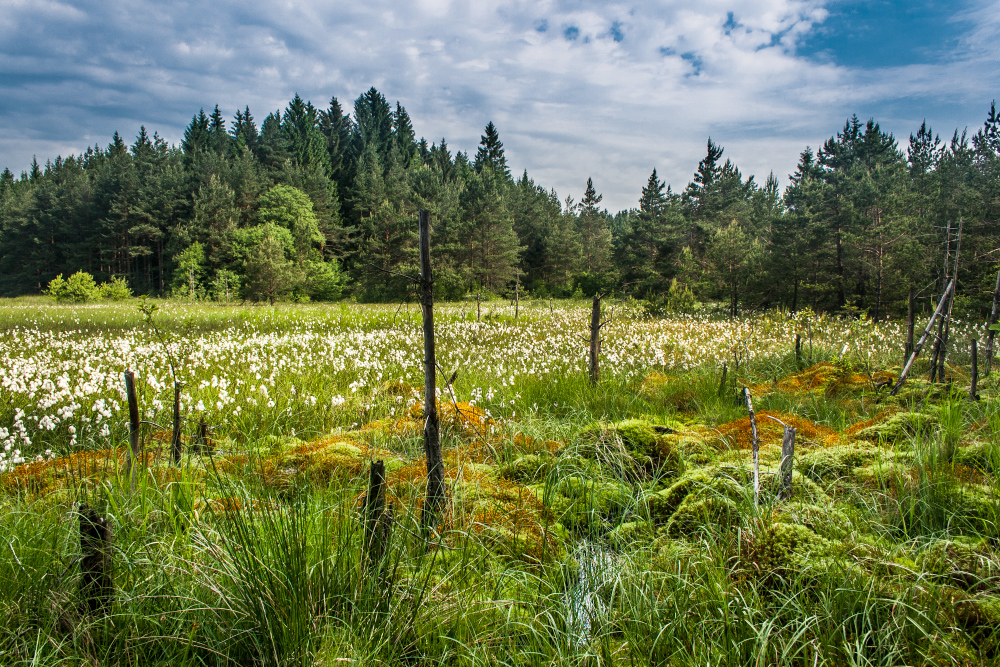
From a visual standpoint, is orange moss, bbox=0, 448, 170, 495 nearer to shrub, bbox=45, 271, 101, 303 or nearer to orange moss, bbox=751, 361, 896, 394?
orange moss, bbox=751, 361, 896, 394

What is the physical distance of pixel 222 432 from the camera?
5.34 metres

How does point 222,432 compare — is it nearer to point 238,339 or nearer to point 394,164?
point 238,339

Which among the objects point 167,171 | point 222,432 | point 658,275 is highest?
point 167,171

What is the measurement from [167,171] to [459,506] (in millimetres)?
67559

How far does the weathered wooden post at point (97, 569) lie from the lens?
1802mm

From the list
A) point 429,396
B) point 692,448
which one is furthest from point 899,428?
point 429,396

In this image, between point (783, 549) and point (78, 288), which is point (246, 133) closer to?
point (78, 288)

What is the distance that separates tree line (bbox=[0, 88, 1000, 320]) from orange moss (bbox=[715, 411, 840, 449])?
1485 cm

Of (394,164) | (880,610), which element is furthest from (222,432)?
(394,164)

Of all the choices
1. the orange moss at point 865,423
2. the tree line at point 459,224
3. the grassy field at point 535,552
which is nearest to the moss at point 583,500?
the grassy field at point 535,552

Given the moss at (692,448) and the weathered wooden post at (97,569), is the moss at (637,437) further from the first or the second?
the weathered wooden post at (97,569)

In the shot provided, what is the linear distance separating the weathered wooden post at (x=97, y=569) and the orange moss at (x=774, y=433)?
3.97 m

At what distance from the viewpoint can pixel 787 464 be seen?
273cm

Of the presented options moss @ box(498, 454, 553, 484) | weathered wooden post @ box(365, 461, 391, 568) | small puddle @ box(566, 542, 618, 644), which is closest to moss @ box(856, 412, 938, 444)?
moss @ box(498, 454, 553, 484)
